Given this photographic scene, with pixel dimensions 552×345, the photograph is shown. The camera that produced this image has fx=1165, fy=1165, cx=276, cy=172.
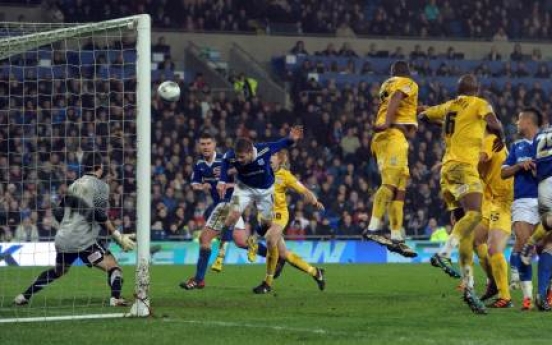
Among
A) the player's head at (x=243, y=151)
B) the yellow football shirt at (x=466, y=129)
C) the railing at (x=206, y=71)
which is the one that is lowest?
the player's head at (x=243, y=151)

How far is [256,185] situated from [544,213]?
502 cm

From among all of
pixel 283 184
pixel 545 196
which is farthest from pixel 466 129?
pixel 283 184

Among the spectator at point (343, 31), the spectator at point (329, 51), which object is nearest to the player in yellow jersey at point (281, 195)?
the spectator at point (329, 51)

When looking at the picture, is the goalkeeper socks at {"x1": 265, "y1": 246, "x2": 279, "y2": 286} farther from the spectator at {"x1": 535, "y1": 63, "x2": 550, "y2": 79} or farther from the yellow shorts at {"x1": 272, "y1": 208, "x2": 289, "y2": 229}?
the spectator at {"x1": 535, "y1": 63, "x2": 550, "y2": 79}

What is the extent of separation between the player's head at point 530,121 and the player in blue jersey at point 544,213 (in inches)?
7.3

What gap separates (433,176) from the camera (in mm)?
33969

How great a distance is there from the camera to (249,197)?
17141 mm

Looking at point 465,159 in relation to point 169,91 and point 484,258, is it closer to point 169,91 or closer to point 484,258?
point 484,258

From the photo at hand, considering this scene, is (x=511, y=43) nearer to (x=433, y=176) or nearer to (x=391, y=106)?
(x=433, y=176)

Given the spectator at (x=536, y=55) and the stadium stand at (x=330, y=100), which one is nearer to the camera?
the stadium stand at (x=330, y=100)

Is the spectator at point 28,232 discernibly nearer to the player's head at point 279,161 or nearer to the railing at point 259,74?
the player's head at point 279,161

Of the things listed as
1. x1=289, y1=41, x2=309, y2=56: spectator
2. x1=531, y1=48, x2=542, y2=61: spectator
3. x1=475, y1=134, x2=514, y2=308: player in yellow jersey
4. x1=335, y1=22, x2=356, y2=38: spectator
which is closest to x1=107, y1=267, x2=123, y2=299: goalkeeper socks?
x1=475, y1=134, x2=514, y2=308: player in yellow jersey

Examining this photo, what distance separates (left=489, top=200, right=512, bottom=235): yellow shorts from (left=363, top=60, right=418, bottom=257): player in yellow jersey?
3.92 feet

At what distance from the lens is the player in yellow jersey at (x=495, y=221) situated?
13.9 m
